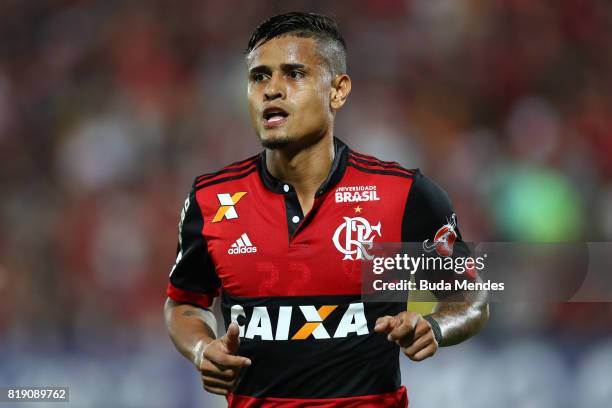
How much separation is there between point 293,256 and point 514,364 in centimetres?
283

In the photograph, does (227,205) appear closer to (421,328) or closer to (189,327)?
(189,327)

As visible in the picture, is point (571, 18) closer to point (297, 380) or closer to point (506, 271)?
point (506, 271)

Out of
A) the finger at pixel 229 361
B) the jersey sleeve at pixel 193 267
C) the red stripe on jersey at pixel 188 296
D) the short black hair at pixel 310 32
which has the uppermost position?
the short black hair at pixel 310 32

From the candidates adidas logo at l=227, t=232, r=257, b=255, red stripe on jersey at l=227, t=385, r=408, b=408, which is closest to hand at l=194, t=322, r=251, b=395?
red stripe on jersey at l=227, t=385, r=408, b=408

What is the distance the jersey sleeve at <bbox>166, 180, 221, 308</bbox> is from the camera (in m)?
3.16

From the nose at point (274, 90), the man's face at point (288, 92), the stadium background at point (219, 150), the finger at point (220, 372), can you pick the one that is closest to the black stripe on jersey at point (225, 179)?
the man's face at point (288, 92)

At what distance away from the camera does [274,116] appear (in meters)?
3.00

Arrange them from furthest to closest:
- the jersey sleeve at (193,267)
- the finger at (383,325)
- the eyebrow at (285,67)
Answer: the jersey sleeve at (193,267) → the eyebrow at (285,67) → the finger at (383,325)

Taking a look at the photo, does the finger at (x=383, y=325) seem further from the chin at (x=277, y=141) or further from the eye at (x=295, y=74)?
the eye at (x=295, y=74)

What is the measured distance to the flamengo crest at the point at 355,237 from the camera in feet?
9.54

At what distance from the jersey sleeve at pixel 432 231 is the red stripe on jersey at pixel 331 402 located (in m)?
0.44

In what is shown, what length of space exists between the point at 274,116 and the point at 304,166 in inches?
9.8

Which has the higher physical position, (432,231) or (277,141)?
(277,141)

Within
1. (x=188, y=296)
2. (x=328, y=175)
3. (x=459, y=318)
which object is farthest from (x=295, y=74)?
(x=459, y=318)
